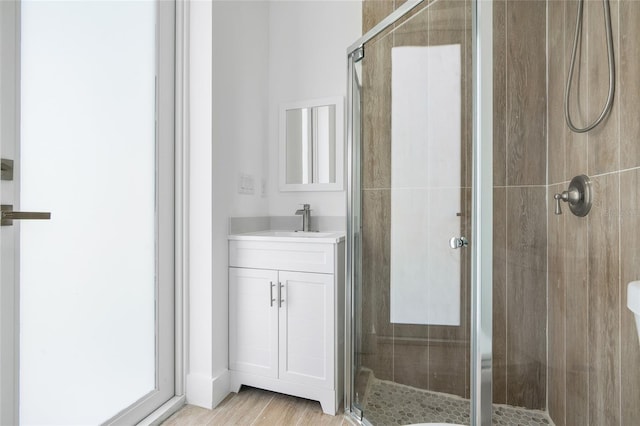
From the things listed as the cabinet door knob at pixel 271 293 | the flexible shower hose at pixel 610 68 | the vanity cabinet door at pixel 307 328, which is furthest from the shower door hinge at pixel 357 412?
the flexible shower hose at pixel 610 68

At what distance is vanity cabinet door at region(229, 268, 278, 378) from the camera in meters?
1.69

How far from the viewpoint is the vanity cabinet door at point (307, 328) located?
1.60m

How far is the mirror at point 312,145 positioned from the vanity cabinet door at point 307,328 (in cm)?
72

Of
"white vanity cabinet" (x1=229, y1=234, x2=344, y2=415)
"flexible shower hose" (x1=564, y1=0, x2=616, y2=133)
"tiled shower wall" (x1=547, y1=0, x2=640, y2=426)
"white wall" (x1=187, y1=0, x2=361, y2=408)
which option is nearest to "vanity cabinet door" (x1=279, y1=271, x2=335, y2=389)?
"white vanity cabinet" (x1=229, y1=234, x2=344, y2=415)

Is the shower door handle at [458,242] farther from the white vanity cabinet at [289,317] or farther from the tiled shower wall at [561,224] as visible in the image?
the white vanity cabinet at [289,317]

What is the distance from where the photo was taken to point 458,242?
113 cm

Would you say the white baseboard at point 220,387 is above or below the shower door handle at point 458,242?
below

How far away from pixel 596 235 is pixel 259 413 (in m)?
1.56

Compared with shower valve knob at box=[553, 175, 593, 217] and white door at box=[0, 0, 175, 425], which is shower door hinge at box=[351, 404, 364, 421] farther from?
shower valve knob at box=[553, 175, 593, 217]

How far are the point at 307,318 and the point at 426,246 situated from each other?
0.71 meters

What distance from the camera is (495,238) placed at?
108 cm

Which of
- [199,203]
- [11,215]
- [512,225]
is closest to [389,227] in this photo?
[512,225]

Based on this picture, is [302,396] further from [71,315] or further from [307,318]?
[71,315]

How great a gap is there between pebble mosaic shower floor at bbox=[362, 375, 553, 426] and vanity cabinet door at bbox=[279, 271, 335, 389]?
23 cm
